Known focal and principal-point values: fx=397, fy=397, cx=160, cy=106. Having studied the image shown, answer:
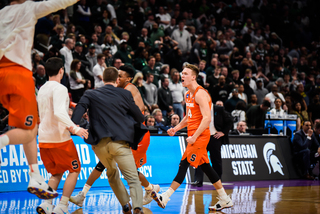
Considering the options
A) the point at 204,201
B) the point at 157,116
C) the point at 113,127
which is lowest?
the point at 204,201

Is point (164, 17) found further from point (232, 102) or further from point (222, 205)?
point (222, 205)

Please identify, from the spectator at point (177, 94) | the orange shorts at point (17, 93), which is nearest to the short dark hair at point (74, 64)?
the spectator at point (177, 94)

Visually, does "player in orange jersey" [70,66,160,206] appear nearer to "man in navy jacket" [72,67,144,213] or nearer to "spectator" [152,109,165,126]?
"man in navy jacket" [72,67,144,213]

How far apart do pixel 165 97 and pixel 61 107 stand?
8678 mm

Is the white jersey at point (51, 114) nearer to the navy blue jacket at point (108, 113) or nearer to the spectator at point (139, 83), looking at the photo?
the navy blue jacket at point (108, 113)

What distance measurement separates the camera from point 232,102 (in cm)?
1462

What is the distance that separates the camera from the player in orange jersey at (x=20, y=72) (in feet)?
14.3

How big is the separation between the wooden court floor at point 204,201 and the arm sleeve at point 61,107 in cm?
170

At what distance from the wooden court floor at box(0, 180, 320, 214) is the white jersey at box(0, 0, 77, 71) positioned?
2.67 metres

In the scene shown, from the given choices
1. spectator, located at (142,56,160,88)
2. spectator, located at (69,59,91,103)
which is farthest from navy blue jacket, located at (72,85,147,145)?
spectator, located at (142,56,160,88)

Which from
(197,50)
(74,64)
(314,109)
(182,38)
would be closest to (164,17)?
(182,38)

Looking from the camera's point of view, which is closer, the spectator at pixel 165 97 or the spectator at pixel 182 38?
the spectator at pixel 165 97

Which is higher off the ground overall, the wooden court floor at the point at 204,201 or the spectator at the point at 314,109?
the spectator at the point at 314,109

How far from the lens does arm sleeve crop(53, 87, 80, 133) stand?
4.95 meters
